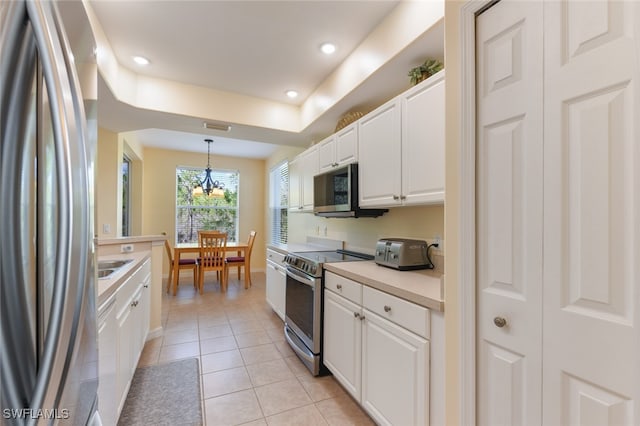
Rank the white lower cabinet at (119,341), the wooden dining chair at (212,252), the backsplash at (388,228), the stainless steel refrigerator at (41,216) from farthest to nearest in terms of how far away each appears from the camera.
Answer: the wooden dining chair at (212,252) → the backsplash at (388,228) → the white lower cabinet at (119,341) → the stainless steel refrigerator at (41,216)

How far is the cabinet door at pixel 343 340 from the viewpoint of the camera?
183 cm

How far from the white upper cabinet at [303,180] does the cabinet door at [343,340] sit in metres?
1.53

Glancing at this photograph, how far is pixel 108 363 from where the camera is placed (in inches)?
53.3

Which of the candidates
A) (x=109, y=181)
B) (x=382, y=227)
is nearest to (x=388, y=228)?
(x=382, y=227)

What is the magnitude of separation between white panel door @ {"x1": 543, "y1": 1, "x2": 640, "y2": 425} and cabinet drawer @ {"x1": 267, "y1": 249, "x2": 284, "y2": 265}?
2611 mm

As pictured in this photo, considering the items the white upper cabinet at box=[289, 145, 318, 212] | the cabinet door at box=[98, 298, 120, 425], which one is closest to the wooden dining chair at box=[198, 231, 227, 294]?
the white upper cabinet at box=[289, 145, 318, 212]

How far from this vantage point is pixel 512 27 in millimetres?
1012

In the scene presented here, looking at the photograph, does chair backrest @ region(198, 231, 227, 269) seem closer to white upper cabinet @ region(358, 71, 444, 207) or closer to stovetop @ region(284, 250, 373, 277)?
stovetop @ region(284, 250, 373, 277)

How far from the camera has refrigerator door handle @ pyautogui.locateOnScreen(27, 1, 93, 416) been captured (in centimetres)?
46

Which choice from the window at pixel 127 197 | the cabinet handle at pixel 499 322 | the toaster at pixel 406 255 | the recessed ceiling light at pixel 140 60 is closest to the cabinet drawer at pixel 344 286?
the toaster at pixel 406 255

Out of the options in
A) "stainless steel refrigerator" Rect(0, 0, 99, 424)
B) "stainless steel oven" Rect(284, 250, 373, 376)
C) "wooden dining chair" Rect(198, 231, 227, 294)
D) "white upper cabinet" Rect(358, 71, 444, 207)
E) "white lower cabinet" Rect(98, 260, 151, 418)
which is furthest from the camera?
"wooden dining chair" Rect(198, 231, 227, 294)

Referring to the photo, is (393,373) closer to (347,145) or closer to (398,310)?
(398,310)

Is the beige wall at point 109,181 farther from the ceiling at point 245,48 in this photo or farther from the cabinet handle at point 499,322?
the cabinet handle at point 499,322

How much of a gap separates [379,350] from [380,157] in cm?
135
